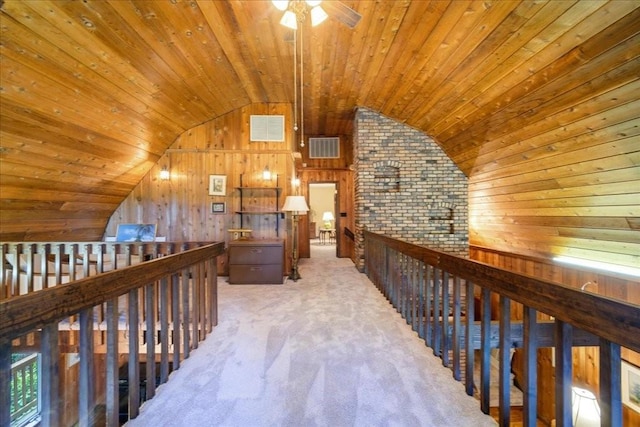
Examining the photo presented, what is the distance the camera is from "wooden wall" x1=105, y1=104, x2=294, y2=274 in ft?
16.2

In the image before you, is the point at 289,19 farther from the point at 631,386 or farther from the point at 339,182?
the point at 339,182

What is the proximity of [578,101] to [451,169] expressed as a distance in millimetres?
2630

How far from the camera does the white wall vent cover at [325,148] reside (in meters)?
7.17

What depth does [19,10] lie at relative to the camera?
1.99 metres

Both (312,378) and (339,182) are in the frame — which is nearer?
(312,378)

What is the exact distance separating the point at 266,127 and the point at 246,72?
50.2 inches

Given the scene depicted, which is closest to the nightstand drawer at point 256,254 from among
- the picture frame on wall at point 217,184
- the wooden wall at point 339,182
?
the picture frame on wall at point 217,184

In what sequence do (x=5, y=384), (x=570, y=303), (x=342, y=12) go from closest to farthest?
(x=5, y=384), (x=570, y=303), (x=342, y=12)

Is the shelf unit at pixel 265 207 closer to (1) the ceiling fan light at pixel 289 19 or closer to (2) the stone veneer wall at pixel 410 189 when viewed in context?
(2) the stone veneer wall at pixel 410 189

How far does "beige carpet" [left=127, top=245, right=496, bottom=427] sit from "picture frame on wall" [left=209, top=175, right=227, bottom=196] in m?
2.51

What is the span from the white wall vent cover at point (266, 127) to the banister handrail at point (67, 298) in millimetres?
3572

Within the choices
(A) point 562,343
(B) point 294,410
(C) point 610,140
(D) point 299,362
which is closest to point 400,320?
(D) point 299,362

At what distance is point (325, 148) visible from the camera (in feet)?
23.5

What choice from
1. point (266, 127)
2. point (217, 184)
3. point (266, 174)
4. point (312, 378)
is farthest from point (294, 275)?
point (312, 378)
